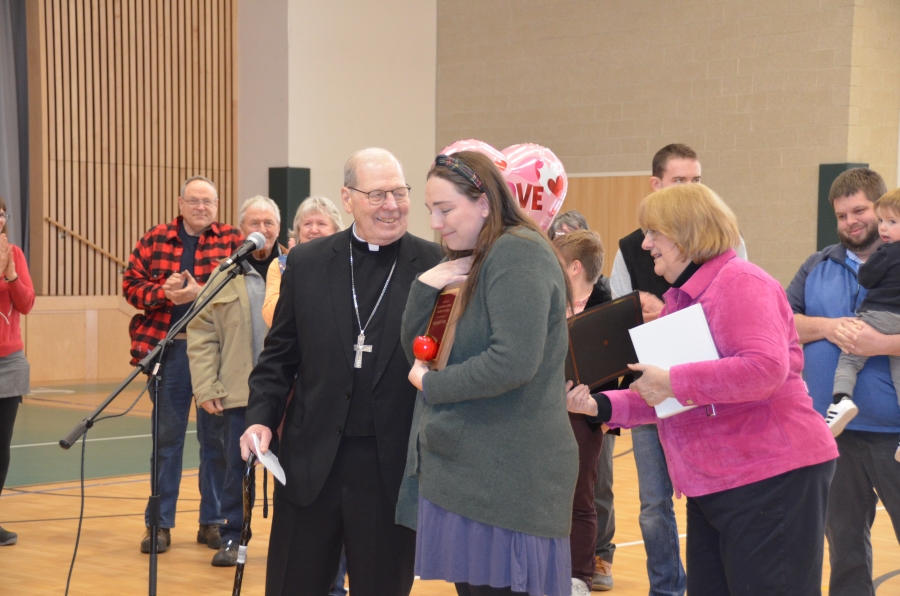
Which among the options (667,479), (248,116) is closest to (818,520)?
(667,479)

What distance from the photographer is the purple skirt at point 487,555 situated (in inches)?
92.4

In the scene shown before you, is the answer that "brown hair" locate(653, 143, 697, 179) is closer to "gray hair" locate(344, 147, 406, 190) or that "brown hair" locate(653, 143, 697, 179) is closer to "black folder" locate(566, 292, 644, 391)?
"black folder" locate(566, 292, 644, 391)

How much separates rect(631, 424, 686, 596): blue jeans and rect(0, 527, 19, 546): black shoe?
3.31 metres

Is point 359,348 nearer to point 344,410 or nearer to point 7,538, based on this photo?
point 344,410

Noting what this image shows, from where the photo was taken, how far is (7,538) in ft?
17.4

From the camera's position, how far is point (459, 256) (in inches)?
99.3

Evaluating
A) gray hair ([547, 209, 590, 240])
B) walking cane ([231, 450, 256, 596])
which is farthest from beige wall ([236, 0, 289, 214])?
walking cane ([231, 450, 256, 596])

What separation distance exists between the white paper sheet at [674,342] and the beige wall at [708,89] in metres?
8.49

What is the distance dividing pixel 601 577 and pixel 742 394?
245 centimetres

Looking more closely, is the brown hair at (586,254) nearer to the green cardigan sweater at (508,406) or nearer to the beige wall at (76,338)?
the green cardigan sweater at (508,406)

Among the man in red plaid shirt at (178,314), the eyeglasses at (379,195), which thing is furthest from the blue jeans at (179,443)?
the eyeglasses at (379,195)

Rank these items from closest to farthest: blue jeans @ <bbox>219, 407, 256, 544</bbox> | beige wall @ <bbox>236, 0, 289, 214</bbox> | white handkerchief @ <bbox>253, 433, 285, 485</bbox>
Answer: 1. white handkerchief @ <bbox>253, 433, 285, 485</bbox>
2. blue jeans @ <bbox>219, 407, 256, 544</bbox>
3. beige wall @ <bbox>236, 0, 289, 214</bbox>

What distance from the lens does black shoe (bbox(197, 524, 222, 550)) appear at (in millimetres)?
5270

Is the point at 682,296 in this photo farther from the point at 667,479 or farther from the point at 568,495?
the point at 667,479
